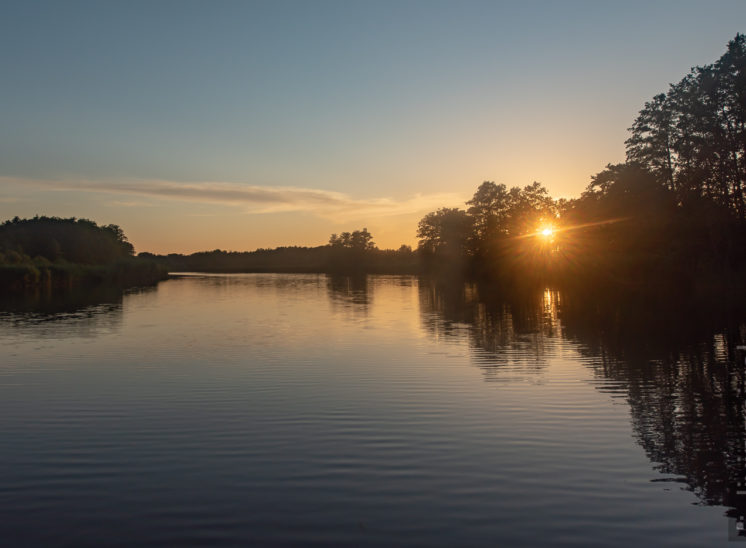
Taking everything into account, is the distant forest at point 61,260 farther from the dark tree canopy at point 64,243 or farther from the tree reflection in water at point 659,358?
the tree reflection in water at point 659,358

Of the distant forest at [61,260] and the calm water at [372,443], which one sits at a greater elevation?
the distant forest at [61,260]

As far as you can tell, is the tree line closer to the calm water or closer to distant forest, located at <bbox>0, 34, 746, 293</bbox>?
distant forest, located at <bbox>0, 34, 746, 293</bbox>

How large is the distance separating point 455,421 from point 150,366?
1396 centimetres

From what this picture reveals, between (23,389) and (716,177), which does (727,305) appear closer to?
(716,177)

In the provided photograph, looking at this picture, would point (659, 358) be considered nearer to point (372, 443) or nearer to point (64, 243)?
point (372, 443)

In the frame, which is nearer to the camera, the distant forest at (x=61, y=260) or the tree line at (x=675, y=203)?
the tree line at (x=675, y=203)

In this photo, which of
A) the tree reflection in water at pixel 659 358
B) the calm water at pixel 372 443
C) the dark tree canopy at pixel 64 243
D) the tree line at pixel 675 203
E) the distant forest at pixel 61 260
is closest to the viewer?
the calm water at pixel 372 443

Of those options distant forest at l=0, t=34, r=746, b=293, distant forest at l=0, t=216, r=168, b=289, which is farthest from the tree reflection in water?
distant forest at l=0, t=216, r=168, b=289

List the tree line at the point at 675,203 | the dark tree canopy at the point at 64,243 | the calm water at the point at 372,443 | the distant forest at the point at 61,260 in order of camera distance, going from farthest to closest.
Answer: the dark tree canopy at the point at 64,243 < the distant forest at the point at 61,260 < the tree line at the point at 675,203 < the calm water at the point at 372,443

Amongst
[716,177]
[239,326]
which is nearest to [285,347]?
[239,326]

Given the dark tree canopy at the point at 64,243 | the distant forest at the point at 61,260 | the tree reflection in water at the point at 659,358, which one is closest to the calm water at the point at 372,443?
the tree reflection in water at the point at 659,358

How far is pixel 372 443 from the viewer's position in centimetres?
1295

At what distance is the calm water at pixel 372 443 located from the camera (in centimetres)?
873

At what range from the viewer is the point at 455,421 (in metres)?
14.9
